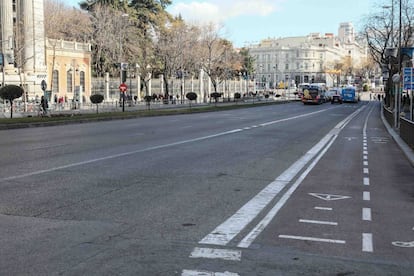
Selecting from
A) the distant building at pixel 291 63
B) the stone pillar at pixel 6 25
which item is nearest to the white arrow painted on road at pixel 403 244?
the stone pillar at pixel 6 25

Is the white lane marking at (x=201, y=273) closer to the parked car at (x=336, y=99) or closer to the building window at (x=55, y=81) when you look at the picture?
the building window at (x=55, y=81)

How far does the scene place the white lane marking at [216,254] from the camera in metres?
5.59

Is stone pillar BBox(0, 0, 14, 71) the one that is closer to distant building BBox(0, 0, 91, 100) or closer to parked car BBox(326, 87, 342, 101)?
distant building BBox(0, 0, 91, 100)

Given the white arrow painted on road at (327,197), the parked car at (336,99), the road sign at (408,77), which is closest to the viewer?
the white arrow painted on road at (327,197)

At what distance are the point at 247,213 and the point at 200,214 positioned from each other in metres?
0.71

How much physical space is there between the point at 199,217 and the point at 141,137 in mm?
13453

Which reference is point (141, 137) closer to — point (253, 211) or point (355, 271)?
point (253, 211)

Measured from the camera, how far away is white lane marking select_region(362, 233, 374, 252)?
6.11 metres

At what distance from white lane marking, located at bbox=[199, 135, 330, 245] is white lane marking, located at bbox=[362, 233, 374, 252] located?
150 cm

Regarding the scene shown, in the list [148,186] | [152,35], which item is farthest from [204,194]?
[152,35]

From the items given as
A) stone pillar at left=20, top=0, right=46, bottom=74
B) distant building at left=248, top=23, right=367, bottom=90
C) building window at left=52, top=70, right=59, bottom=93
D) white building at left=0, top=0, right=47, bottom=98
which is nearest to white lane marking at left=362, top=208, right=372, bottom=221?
white building at left=0, top=0, right=47, bottom=98

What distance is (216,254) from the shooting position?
5.69 m

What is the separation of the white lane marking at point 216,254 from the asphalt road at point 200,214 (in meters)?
0.01

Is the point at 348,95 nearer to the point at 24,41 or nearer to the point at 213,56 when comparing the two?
the point at 213,56
